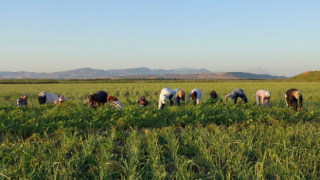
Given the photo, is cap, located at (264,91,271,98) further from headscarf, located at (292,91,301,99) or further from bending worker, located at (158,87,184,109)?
bending worker, located at (158,87,184,109)

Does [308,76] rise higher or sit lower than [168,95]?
higher

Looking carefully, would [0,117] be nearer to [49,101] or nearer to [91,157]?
[49,101]

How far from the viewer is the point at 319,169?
3.62 meters

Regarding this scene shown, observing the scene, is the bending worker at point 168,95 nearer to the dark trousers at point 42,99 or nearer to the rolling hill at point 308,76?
the dark trousers at point 42,99

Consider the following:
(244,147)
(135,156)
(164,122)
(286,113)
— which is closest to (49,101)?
(164,122)

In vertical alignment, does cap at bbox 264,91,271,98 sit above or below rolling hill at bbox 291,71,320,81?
below

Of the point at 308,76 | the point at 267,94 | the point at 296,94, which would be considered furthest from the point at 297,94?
the point at 308,76

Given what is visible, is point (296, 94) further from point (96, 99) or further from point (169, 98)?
point (96, 99)

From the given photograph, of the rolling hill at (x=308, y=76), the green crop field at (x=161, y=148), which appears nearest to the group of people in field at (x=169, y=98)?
the green crop field at (x=161, y=148)

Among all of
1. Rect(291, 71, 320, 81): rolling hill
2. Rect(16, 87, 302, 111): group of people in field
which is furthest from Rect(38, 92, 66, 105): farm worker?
Rect(291, 71, 320, 81): rolling hill

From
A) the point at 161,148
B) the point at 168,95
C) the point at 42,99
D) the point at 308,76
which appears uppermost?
the point at 308,76

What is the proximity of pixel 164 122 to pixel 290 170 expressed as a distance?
13.2 feet

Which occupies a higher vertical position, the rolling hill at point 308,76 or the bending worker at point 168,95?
the rolling hill at point 308,76

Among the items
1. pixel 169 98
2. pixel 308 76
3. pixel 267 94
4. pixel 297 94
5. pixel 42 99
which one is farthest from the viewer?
pixel 308 76
